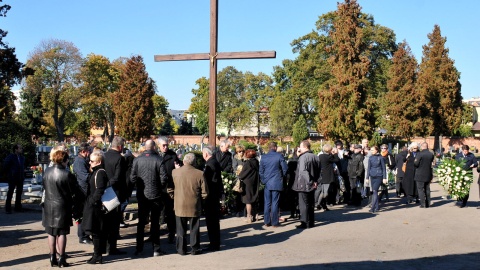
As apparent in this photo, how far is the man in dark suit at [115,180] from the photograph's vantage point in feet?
30.2

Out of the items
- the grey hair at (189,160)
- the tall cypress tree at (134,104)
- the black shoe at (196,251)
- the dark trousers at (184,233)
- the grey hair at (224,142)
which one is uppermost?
the tall cypress tree at (134,104)

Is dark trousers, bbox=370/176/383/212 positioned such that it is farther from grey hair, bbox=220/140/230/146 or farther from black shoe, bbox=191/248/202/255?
black shoe, bbox=191/248/202/255

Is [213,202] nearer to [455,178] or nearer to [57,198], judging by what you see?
[57,198]

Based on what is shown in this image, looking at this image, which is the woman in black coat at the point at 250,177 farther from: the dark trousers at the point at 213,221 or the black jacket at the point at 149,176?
the black jacket at the point at 149,176

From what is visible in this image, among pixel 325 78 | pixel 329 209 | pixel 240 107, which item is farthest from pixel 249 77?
pixel 329 209

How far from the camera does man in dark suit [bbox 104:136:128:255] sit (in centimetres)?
922

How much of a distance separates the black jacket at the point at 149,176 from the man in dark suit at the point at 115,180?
0.69 feet

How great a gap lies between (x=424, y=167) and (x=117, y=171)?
32.3ft

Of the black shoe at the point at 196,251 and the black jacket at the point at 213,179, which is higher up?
the black jacket at the point at 213,179

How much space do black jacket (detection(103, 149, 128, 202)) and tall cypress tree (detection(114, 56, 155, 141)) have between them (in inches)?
2285

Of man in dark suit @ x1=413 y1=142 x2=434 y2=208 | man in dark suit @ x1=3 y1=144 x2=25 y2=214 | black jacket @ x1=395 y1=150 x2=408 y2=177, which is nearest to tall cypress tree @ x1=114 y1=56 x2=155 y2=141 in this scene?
black jacket @ x1=395 y1=150 x2=408 y2=177

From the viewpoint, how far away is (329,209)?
52.6 feet

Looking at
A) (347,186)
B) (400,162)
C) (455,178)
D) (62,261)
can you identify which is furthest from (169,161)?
(400,162)

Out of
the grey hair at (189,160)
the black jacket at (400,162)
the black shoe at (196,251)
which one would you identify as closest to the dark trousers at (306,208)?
the black shoe at (196,251)
